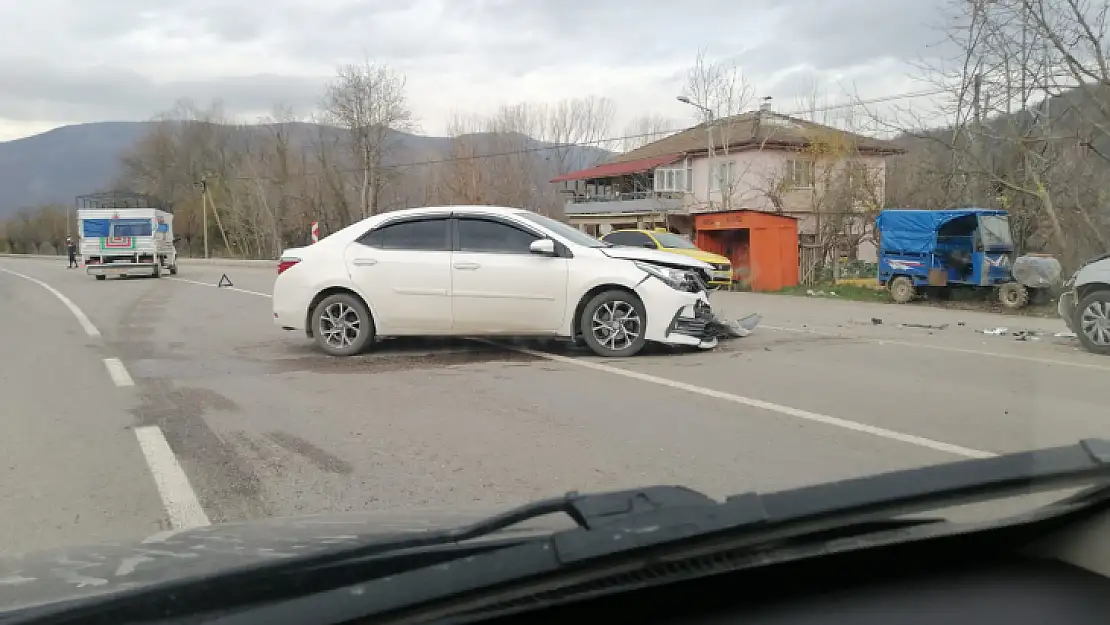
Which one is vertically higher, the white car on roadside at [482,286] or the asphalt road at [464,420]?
the white car on roadside at [482,286]

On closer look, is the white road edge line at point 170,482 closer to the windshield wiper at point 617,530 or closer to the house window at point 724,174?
the windshield wiper at point 617,530

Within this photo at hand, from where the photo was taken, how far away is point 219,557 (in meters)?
2.40

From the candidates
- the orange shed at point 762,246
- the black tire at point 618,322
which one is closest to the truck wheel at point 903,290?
the orange shed at point 762,246

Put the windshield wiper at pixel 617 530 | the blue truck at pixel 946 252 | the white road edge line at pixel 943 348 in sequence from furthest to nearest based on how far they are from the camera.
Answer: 1. the blue truck at pixel 946 252
2. the white road edge line at pixel 943 348
3. the windshield wiper at pixel 617 530

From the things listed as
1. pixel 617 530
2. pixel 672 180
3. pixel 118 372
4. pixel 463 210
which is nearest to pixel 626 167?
pixel 672 180

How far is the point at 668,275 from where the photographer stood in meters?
9.07

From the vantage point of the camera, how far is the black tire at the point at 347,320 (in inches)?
373

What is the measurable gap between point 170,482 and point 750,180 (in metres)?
39.5

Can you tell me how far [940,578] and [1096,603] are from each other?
0.28m

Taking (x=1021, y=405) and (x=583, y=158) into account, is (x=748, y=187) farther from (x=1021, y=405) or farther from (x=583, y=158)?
(x=1021, y=405)

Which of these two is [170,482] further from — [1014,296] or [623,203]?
[623,203]

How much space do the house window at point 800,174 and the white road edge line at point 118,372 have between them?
2480cm

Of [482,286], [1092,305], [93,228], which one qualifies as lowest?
[1092,305]

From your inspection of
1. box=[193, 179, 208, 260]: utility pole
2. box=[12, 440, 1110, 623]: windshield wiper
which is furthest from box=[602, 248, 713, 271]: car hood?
box=[193, 179, 208, 260]: utility pole
